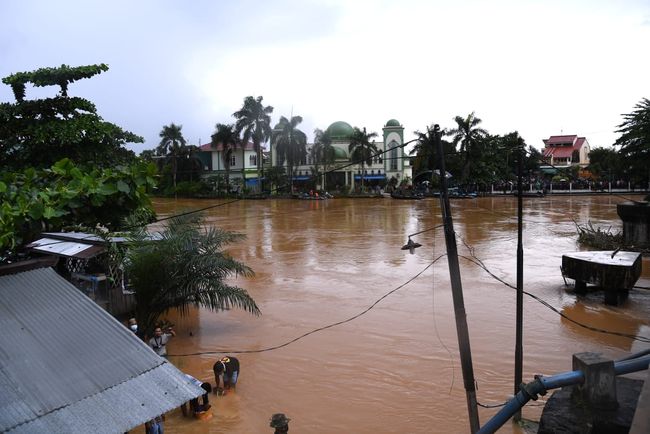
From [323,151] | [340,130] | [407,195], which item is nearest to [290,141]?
[323,151]

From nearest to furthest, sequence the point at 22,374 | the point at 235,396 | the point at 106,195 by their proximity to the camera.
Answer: the point at 22,374, the point at 106,195, the point at 235,396

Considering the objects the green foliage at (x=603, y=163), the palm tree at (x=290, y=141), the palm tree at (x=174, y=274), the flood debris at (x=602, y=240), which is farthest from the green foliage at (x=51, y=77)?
the green foliage at (x=603, y=163)

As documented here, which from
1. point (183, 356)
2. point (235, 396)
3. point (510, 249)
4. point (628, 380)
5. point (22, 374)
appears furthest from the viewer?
point (510, 249)

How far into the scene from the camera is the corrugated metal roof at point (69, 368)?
3.62 meters

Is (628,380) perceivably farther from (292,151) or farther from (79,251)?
(292,151)

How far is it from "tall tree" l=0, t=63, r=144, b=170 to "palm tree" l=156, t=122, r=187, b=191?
62.3 metres

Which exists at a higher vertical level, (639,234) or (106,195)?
(106,195)

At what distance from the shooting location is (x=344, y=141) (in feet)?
240

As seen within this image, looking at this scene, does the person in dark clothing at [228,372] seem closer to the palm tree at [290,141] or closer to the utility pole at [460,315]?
the utility pole at [460,315]

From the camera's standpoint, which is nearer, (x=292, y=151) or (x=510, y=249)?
(x=510, y=249)

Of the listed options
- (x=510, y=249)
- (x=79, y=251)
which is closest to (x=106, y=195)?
(x=79, y=251)

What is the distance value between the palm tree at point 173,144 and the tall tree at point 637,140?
2402 inches

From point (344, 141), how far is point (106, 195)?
68.8 meters

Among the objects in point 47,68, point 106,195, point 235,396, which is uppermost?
point 47,68
